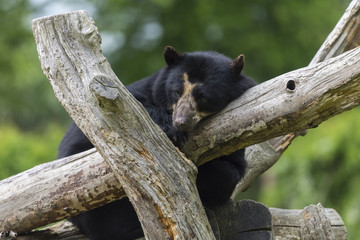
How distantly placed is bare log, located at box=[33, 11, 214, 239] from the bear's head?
2.29 ft

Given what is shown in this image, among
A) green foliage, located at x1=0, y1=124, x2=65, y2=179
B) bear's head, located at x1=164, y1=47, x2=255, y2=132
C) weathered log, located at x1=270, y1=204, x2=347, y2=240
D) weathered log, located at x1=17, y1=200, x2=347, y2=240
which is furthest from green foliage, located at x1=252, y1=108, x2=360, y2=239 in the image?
bear's head, located at x1=164, y1=47, x2=255, y2=132

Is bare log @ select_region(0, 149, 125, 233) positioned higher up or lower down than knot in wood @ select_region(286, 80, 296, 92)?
lower down

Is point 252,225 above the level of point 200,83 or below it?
below

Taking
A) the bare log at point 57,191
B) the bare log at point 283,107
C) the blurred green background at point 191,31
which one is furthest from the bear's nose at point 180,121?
the blurred green background at point 191,31

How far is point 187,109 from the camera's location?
174 inches

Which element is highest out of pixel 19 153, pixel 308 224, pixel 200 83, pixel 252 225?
pixel 200 83

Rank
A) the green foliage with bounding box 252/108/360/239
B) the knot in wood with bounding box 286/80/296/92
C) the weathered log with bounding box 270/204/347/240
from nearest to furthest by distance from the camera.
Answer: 1. the knot in wood with bounding box 286/80/296/92
2. the weathered log with bounding box 270/204/347/240
3. the green foliage with bounding box 252/108/360/239

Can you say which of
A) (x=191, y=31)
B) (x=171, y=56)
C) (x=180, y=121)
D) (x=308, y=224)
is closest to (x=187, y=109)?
(x=180, y=121)

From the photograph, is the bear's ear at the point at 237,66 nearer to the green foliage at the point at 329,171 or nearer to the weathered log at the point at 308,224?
the weathered log at the point at 308,224

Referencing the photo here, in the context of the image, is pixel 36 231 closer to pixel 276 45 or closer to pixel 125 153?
pixel 125 153

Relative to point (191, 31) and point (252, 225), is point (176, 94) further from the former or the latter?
point (191, 31)

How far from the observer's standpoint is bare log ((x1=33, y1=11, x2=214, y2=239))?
3467mm

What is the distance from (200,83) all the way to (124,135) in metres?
1.43

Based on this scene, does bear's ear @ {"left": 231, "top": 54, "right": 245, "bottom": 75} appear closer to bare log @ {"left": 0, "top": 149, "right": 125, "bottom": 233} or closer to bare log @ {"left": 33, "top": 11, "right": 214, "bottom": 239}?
bare log @ {"left": 33, "top": 11, "right": 214, "bottom": 239}
